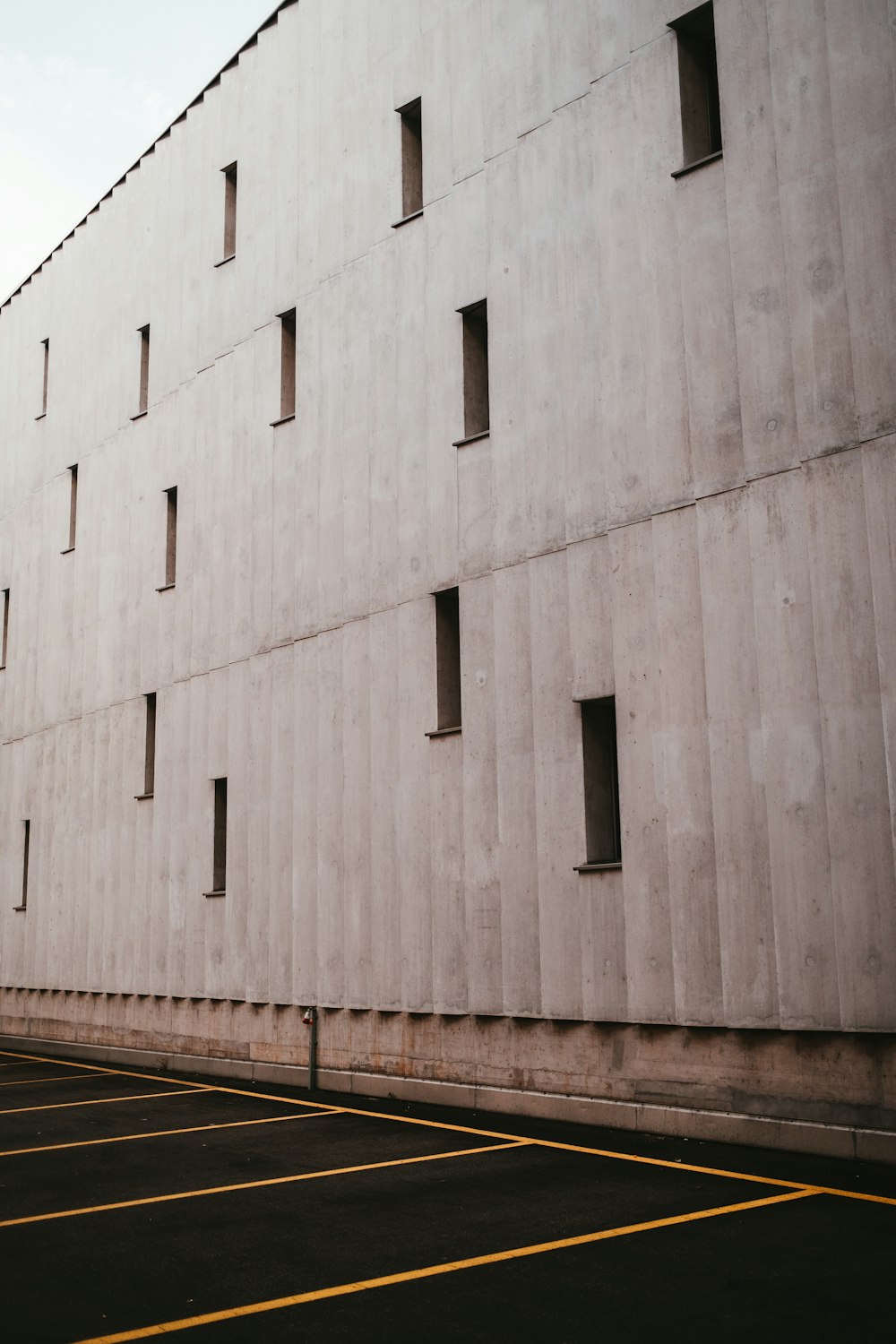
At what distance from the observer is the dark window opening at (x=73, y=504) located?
78.2ft

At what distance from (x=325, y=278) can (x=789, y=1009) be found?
1142cm

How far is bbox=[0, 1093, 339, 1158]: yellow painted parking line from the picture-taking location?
37.6 feet

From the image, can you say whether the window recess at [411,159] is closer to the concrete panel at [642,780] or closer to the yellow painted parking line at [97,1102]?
the concrete panel at [642,780]

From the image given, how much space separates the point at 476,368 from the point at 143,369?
9293 mm

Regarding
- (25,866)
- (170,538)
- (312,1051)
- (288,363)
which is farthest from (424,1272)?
(25,866)

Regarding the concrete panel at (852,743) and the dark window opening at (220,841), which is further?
the dark window opening at (220,841)

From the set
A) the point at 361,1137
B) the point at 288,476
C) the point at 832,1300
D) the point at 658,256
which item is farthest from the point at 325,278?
the point at 832,1300

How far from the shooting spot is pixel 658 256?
12438mm

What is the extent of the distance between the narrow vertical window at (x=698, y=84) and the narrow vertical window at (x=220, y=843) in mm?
10648

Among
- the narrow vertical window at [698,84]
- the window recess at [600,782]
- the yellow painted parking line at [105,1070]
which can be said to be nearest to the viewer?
the narrow vertical window at [698,84]

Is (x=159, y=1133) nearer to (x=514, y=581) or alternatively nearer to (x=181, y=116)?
(x=514, y=581)

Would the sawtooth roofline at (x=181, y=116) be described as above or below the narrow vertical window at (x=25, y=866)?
above

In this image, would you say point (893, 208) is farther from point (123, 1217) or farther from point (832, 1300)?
point (123, 1217)

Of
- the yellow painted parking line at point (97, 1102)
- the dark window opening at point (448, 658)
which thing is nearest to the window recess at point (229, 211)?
the dark window opening at point (448, 658)
